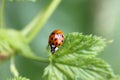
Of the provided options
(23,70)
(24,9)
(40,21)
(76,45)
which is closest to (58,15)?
(24,9)

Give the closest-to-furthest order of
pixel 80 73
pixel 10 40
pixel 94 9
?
1. pixel 80 73
2. pixel 10 40
3. pixel 94 9

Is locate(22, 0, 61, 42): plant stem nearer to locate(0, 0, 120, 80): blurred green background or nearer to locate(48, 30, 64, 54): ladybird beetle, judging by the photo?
locate(48, 30, 64, 54): ladybird beetle

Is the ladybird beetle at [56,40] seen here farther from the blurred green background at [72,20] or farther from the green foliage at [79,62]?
the blurred green background at [72,20]

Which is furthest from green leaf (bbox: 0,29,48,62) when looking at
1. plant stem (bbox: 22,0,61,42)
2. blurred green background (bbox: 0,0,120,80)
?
blurred green background (bbox: 0,0,120,80)

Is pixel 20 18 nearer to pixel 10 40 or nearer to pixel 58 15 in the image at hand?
pixel 58 15

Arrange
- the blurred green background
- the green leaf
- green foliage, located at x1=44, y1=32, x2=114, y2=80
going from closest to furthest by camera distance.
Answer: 1. green foliage, located at x1=44, y1=32, x2=114, y2=80
2. the green leaf
3. the blurred green background

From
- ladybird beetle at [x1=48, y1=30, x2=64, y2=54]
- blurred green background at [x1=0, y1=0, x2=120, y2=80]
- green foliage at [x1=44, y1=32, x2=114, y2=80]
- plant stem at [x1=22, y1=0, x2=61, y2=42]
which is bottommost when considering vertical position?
green foliage at [x1=44, y1=32, x2=114, y2=80]

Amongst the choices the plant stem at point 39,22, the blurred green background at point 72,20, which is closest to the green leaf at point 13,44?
the plant stem at point 39,22
